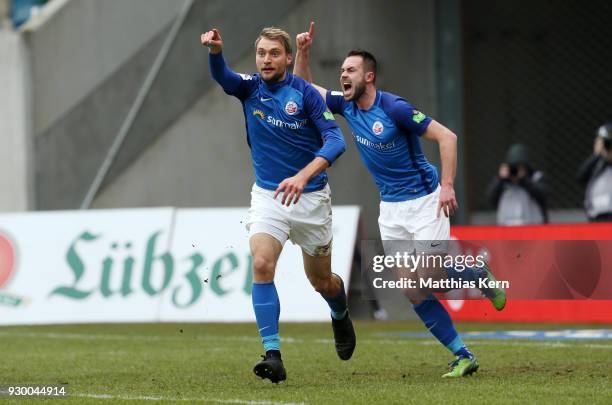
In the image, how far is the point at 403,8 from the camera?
1961 centimetres

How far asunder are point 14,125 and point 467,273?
11.2 metres

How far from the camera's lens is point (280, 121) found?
870 centimetres

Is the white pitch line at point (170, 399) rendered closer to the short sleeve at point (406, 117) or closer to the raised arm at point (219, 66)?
the raised arm at point (219, 66)

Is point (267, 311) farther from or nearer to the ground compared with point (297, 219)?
nearer to the ground

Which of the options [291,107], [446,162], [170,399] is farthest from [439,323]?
[170,399]

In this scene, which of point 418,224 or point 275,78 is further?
point 418,224

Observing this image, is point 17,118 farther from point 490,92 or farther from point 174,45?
point 490,92

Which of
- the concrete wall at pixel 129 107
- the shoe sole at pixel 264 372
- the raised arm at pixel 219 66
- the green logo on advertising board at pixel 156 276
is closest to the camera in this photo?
the shoe sole at pixel 264 372

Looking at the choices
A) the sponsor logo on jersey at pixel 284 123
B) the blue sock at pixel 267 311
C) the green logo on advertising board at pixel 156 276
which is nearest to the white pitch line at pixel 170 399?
the blue sock at pixel 267 311

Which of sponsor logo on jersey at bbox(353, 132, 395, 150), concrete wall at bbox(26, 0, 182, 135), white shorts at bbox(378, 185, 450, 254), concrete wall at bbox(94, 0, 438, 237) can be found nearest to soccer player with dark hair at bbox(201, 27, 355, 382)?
sponsor logo on jersey at bbox(353, 132, 395, 150)

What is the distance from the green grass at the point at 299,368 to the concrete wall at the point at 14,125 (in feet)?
17.0

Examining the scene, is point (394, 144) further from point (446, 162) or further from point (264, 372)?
point (264, 372)

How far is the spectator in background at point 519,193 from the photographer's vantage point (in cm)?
1582

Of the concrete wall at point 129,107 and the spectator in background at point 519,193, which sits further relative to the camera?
the concrete wall at point 129,107
